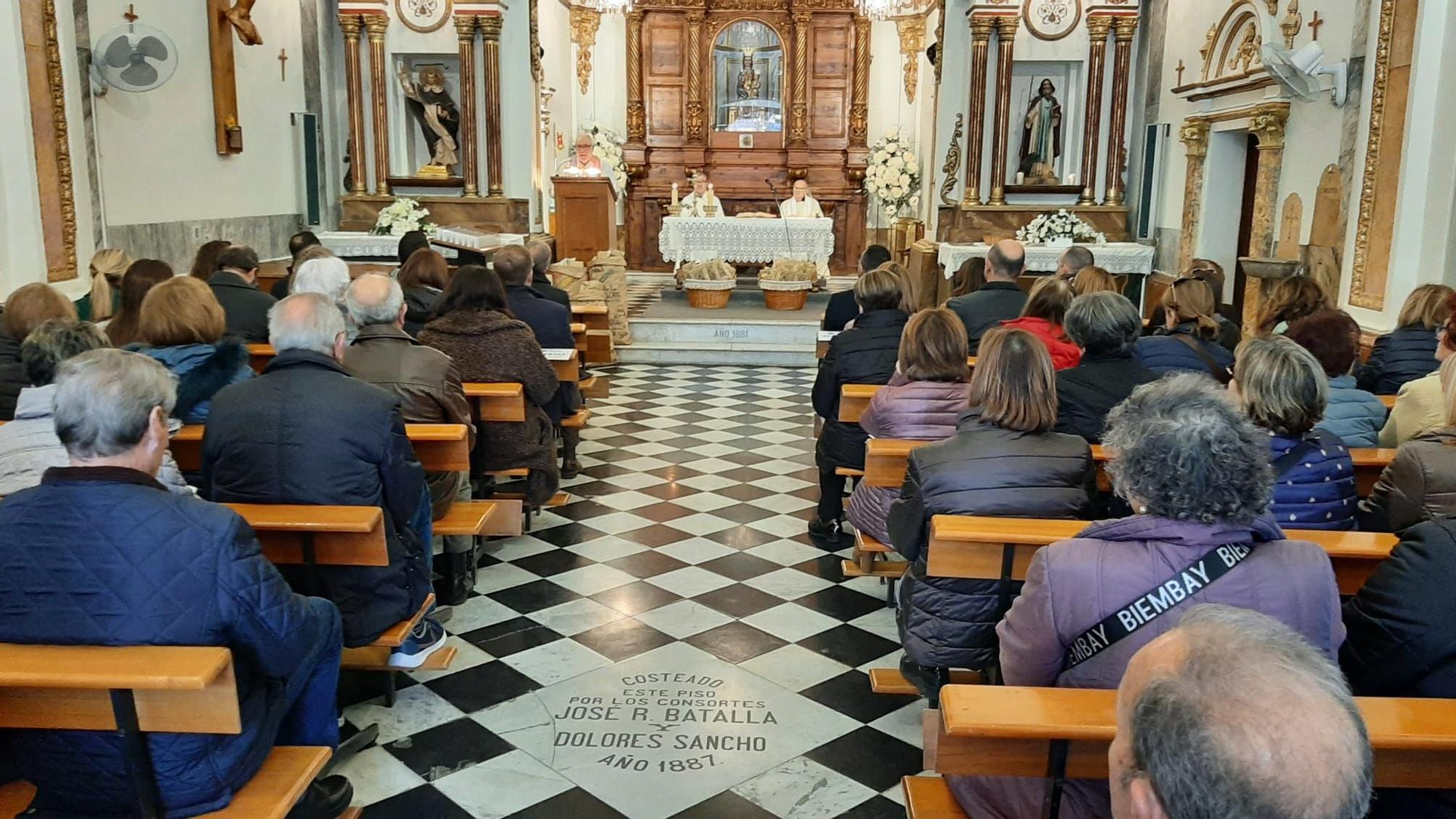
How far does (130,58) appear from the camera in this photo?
6555 mm

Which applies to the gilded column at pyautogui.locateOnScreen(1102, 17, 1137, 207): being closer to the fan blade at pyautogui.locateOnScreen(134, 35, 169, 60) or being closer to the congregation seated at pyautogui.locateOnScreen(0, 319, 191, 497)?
the fan blade at pyautogui.locateOnScreen(134, 35, 169, 60)

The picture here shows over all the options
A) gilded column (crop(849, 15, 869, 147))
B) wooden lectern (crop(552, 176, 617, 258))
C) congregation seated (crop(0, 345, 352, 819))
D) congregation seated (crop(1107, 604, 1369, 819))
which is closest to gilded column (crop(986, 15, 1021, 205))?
gilded column (crop(849, 15, 869, 147))

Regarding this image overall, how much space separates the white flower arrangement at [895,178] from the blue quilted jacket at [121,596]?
12.5 meters

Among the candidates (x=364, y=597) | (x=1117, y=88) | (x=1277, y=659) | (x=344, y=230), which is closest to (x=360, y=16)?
(x=344, y=230)

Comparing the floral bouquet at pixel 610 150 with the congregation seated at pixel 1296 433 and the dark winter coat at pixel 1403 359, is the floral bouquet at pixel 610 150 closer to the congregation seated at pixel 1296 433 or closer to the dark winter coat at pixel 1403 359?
the dark winter coat at pixel 1403 359

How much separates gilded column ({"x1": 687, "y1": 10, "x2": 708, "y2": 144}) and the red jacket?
431 inches

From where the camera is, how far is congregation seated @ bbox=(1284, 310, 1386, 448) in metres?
3.54

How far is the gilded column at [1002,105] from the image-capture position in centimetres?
1087

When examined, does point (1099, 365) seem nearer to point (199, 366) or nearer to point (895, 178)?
point (199, 366)

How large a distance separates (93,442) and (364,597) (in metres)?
1.18

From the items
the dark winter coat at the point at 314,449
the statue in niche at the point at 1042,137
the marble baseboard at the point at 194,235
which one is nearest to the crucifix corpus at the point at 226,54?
the marble baseboard at the point at 194,235

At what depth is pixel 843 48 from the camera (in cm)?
1473

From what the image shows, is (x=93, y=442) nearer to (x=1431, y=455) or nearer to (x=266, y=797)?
(x=266, y=797)

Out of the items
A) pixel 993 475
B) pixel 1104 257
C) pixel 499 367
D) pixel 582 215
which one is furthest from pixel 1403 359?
pixel 582 215
